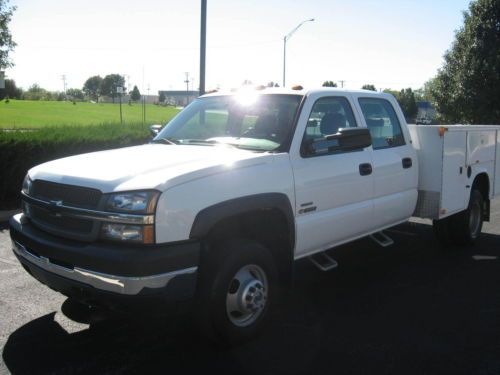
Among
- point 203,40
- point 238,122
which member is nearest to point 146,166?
point 238,122

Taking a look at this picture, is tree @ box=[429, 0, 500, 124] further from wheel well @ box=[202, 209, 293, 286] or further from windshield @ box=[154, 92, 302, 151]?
wheel well @ box=[202, 209, 293, 286]

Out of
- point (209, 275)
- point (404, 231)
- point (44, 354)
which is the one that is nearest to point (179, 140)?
point (209, 275)

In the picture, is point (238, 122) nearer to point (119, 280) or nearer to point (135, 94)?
point (119, 280)

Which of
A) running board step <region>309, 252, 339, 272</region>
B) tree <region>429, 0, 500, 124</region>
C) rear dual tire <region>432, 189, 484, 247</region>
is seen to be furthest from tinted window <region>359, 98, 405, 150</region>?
tree <region>429, 0, 500, 124</region>

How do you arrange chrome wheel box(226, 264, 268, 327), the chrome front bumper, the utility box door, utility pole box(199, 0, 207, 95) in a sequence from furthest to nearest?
utility pole box(199, 0, 207, 95), the utility box door, chrome wheel box(226, 264, 268, 327), the chrome front bumper

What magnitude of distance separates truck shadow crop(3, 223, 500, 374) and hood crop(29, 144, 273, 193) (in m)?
1.24

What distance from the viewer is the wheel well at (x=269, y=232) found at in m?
3.91

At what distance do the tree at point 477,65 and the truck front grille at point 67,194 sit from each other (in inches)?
767

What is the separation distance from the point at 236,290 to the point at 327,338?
0.87 m

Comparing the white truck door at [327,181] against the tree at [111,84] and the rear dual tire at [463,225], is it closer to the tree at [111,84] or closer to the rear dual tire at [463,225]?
the rear dual tire at [463,225]

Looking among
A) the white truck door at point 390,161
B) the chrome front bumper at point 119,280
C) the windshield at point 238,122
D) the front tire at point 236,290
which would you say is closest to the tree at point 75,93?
the windshield at point 238,122

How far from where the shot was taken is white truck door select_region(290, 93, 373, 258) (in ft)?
14.3

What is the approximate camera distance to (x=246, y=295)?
388 centimetres

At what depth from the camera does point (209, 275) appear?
11.9 feet
